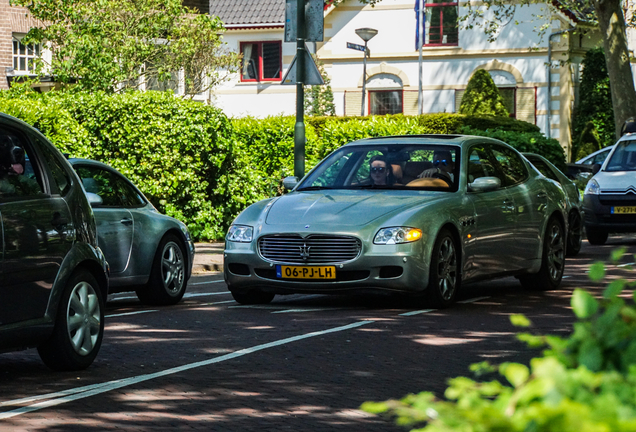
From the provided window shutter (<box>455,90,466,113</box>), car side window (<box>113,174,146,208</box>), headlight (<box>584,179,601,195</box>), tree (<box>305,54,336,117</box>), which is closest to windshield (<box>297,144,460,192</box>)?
car side window (<box>113,174,146,208</box>)

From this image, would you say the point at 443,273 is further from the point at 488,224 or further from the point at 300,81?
the point at 300,81

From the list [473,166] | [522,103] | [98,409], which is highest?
[522,103]

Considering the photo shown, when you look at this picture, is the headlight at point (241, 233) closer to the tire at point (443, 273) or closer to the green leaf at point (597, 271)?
the tire at point (443, 273)

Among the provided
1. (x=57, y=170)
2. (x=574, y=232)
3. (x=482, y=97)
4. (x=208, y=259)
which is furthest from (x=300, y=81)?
→ (x=482, y=97)

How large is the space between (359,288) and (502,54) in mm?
32084

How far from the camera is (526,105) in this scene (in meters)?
40.7

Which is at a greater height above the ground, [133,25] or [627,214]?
[133,25]

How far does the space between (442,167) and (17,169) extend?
528 centimetres

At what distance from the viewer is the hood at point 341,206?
10148 mm

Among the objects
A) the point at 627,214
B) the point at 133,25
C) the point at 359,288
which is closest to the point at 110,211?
the point at 359,288

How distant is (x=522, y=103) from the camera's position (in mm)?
40750

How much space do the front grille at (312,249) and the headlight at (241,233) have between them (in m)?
0.27

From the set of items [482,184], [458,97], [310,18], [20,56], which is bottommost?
[482,184]

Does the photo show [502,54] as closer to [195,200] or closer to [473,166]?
[195,200]
